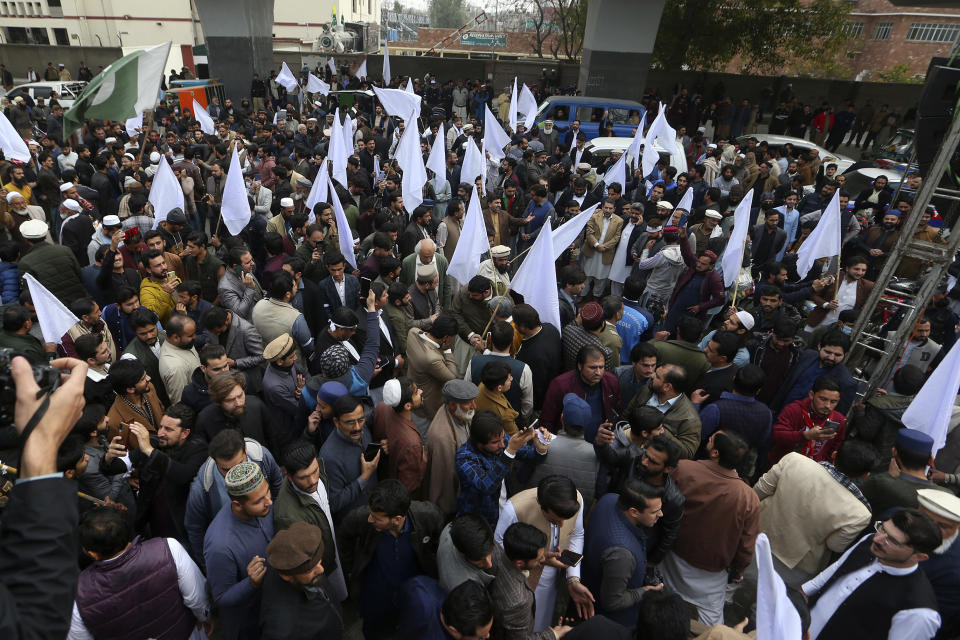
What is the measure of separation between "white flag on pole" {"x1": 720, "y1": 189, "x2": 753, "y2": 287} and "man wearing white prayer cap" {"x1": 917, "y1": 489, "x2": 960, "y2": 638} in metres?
3.29

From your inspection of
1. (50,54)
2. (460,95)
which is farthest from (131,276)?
(50,54)

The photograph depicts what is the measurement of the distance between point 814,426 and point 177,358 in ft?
15.0

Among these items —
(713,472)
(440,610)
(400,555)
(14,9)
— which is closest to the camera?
(440,610)

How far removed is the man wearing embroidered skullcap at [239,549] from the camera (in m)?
2.54

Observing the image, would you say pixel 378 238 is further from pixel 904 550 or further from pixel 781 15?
pixel 781 15

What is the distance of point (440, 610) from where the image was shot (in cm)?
238

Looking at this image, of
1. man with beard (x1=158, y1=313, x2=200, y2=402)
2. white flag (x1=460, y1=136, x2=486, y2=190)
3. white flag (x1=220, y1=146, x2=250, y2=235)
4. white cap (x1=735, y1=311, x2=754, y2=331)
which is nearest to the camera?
man with beard (x1=158, y1=313, x2=200, y2=402)

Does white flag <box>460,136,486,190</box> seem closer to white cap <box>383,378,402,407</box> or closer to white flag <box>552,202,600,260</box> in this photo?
white flag <box>552,202,600,260</box>

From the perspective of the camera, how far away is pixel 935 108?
4258 mm

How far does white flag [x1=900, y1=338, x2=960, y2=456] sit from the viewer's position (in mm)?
3486

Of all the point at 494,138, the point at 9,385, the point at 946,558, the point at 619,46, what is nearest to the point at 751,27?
the point at 619,46

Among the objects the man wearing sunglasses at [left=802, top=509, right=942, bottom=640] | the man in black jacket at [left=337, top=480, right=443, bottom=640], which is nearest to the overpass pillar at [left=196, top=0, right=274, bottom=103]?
the man in black jacket at [left=337, top=480, right=443, bottom=640]

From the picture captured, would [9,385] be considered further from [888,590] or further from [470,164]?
[470,164]

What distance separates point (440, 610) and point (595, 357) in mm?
1942
